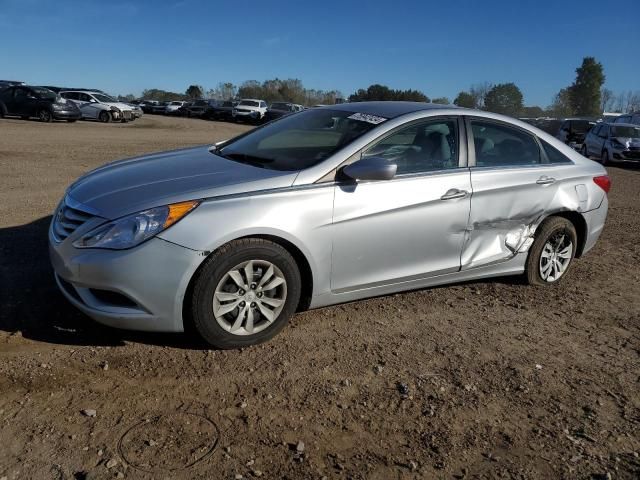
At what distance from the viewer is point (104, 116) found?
32.3 meters

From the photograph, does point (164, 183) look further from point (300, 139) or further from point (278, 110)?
point (278, 110)

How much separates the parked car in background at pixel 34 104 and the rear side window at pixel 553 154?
27.1 meters

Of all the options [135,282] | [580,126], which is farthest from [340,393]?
[580,126]

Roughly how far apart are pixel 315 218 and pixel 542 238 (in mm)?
2399

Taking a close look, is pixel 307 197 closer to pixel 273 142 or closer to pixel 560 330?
pixel 273 142

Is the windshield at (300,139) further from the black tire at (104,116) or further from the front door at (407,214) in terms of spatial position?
the black tire at (104,116)

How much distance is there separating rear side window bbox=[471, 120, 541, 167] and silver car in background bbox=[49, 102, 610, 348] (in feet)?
0.04

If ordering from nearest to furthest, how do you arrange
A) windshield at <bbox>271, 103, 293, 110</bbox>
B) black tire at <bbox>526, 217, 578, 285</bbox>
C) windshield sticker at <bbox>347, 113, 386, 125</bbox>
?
A: windshield sticker at <bbox>347, 113, 386, 125</bbox>
black tire at <bbox>526, 217, 578, 285</bbox>
windshield at <bbox>271, 103, 293, 110</bbox>

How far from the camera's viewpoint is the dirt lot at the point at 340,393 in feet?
9.10

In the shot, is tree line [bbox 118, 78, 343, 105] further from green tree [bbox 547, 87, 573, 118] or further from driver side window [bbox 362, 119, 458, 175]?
driver side window [bbox 362, 119, 458, 175]

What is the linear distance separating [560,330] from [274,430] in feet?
8.66

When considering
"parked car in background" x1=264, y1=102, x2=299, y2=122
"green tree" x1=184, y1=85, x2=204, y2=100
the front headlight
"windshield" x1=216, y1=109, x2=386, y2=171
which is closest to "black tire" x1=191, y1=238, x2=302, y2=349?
the front headlight

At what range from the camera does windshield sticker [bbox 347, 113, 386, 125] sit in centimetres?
449

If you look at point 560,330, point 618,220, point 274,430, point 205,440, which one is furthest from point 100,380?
point 618,220
